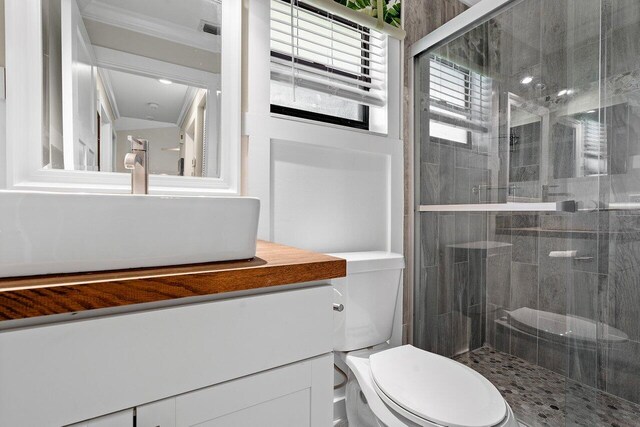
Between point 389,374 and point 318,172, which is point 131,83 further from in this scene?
point 389,374

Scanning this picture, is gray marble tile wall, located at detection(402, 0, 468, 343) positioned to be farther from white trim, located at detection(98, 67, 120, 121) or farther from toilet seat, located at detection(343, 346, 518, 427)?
white trim, located at detection(98, 67, 120, 121)

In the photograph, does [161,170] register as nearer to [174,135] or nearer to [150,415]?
[174,135]

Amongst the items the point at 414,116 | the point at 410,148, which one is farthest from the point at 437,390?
the point at 414,116

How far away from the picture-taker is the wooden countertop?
0.45 m

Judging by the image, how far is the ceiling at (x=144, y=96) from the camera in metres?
1.00

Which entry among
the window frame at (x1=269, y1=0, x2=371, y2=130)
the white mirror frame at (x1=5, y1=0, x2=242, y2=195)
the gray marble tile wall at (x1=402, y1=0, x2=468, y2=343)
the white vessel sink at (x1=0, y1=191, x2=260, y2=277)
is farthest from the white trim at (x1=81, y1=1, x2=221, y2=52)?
the gray marble tile wall at (x1=402, y1=0, x2=468, y2=343)

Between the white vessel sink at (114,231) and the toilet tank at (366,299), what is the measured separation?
60 centimetres

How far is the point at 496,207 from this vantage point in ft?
4.37

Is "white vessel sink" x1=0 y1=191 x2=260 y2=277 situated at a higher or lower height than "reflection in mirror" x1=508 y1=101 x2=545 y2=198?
lower

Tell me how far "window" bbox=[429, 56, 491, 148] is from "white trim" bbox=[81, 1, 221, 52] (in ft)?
3.23

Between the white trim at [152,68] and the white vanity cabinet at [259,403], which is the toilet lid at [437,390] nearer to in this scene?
the white vanity cabinet at [259,403]

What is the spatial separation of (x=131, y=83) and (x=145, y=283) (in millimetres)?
800

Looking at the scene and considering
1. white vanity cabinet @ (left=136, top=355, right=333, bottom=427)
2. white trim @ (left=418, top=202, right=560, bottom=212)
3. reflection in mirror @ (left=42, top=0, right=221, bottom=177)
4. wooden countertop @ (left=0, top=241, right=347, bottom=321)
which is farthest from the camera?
white trim @ (left=418, top=202, right=560, bottom=212)

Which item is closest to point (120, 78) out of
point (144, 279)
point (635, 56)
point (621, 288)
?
point (144, 279)
